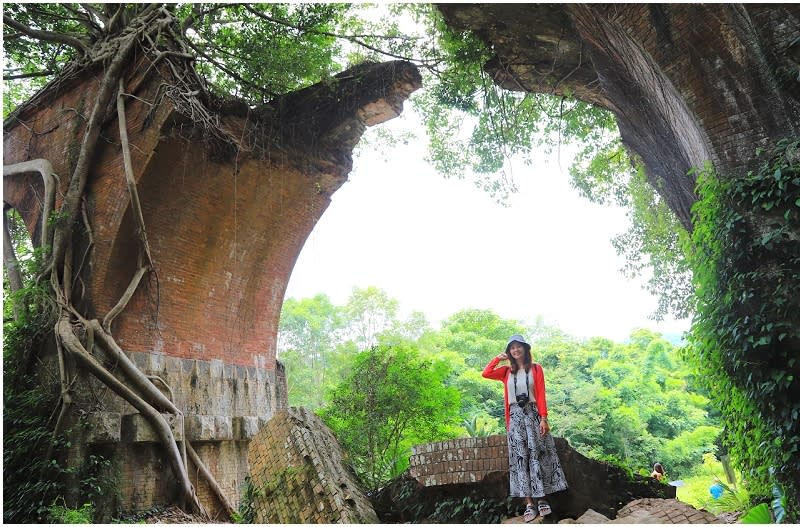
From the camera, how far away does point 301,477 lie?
5.07m

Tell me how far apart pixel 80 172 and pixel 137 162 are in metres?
0.79

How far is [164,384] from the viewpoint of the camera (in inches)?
338

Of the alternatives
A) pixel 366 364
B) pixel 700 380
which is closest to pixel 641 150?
pixel 700 380

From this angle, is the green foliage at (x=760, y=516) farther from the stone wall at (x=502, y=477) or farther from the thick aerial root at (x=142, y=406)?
the thick aerial root at (x=142, y=406)

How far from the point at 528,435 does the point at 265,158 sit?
265 inches

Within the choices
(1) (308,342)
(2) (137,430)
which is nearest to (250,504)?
(2) (137,430)

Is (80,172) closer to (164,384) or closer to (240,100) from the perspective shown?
(240,100)

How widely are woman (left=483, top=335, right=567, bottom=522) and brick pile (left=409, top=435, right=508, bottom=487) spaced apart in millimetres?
161

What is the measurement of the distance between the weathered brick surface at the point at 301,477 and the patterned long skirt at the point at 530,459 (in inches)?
47.4

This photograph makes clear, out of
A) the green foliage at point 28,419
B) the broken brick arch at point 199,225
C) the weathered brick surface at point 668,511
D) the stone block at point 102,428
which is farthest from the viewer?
the broken brick arch at point 199,225

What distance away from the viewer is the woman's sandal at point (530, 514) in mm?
4637

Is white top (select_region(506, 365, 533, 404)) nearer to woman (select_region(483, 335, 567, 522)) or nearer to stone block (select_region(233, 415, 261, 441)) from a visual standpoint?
woman (select_region(483, 335, 567, 522))

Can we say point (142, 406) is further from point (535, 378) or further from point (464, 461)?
point (535, 378)

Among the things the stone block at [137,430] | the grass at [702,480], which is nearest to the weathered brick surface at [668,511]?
the stone block at [137,430]
